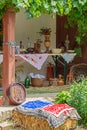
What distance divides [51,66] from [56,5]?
140 inches

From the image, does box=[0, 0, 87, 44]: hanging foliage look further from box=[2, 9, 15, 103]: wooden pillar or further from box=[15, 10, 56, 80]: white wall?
box=[15, 10, 56, 80]: white wall

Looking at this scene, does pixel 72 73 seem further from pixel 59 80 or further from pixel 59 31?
pixel 59 31

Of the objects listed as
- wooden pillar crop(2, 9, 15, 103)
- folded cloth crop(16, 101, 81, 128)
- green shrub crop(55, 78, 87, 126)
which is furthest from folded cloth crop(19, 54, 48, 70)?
folded cloth crop(16, 101, 81, 128)

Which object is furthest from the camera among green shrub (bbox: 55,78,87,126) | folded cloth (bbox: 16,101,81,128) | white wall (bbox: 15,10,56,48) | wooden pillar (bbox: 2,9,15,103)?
white wall (bbox: 15,10,56,48)

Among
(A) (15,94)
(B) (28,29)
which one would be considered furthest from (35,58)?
(A) (15,94)

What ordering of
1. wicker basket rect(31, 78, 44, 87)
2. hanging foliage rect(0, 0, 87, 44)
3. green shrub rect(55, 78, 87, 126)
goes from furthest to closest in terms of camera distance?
wicker basket rect(31, 78, 44, 87)
hanging foliage rect(0, 0, 87, 44)
green shrub rect(55, 78, 87, 126)

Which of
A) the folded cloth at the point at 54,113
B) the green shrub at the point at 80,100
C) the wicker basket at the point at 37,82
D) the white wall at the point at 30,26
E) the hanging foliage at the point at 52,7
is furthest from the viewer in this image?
the white wall at the point at 30,26

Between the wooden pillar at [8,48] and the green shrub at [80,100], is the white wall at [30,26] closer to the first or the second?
the wooden pillar at [8,48]

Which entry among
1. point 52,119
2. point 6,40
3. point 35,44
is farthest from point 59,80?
point 52,119

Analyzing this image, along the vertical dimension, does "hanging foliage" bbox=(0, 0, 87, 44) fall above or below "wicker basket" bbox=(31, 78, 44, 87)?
above

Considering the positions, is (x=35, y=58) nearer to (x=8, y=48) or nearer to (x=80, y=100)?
(x=8, y=48)

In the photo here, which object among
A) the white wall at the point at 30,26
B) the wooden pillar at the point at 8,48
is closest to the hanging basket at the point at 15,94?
the wooden pillar at the point at 8,48

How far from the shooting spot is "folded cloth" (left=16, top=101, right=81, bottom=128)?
5043 mm

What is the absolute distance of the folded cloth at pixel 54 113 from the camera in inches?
199
